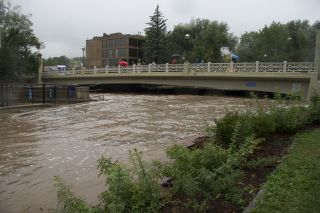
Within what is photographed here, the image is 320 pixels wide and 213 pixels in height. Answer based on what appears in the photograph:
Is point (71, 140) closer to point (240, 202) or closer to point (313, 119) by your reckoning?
point (313, 119)

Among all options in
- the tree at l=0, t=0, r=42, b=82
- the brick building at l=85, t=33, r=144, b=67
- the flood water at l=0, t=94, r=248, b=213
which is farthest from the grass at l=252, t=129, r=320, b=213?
the brick building at l=85, t=33, r=144, b=67

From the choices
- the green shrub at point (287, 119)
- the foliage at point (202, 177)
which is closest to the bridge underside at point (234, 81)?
the green shrub at point (287, 119)

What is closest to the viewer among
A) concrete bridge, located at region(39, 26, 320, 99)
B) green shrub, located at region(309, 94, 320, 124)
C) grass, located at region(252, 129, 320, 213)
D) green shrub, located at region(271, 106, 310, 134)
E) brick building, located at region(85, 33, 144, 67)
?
grass, located at region(252, 129, 320, 213)

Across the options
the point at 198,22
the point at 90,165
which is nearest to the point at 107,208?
the point at 90,165

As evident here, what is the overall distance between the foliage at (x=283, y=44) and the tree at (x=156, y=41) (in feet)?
62.4

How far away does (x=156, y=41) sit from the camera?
72.8m

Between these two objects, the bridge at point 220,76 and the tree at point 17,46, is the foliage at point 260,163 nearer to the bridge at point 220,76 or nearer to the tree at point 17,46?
the bridge at point 220,76


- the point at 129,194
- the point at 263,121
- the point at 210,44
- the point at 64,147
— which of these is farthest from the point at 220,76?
the point at 210,44

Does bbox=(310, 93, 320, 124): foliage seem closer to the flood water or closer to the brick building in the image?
the flood water

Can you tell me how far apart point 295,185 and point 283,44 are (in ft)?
242

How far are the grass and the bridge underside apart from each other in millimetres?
21128

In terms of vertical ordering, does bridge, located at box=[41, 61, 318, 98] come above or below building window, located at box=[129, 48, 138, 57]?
below

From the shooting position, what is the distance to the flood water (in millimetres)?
7504

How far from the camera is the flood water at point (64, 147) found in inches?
295
